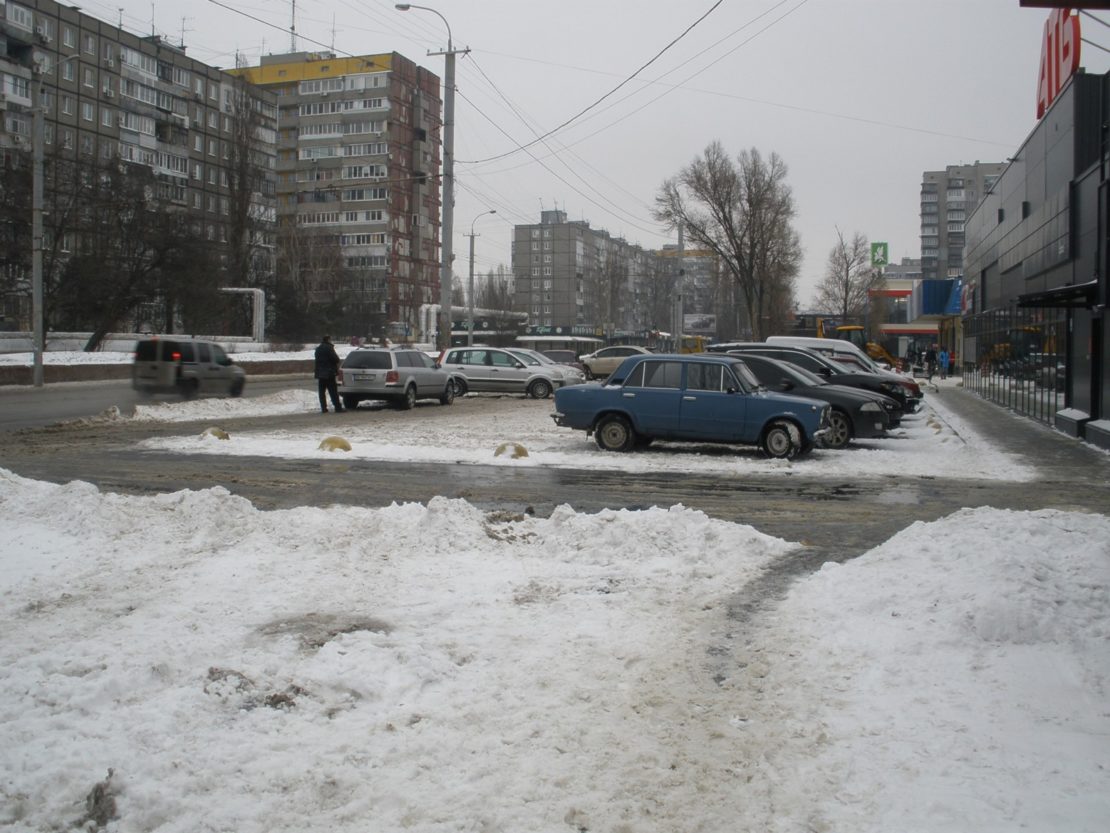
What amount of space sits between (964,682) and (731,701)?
1248mm

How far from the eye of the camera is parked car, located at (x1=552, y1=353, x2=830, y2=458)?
15.3m

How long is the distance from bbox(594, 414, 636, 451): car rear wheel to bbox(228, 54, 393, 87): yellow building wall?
87611 millimetres

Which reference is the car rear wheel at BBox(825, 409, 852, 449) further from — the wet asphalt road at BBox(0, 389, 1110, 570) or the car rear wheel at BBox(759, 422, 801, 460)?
the wet asphalt road at BBox(0, 389, 1110, 570)

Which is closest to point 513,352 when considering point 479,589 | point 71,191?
point 71,191

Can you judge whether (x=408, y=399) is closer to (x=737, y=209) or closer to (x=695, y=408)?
(x=695, y=408)

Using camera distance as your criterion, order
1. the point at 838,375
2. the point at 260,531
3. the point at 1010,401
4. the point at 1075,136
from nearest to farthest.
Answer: the point at 260,531, the point at 838,375, the point at 1075,136, the point at 1010,401

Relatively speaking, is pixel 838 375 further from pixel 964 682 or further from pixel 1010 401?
pixel 964 682

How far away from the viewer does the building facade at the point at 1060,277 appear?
19.5 m

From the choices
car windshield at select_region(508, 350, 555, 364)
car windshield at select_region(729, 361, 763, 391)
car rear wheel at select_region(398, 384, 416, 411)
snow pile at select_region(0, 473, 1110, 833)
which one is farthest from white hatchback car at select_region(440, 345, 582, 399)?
snow pile at select_region(0, 473, 1110, 833)

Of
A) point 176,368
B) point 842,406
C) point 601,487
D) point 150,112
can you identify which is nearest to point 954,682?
point 601,487

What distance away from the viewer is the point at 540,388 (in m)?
32.3

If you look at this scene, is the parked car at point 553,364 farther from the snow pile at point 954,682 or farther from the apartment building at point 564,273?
the apartment building at point 564,273

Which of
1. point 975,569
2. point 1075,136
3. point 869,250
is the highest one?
point 869,250

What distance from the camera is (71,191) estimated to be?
142 ft
